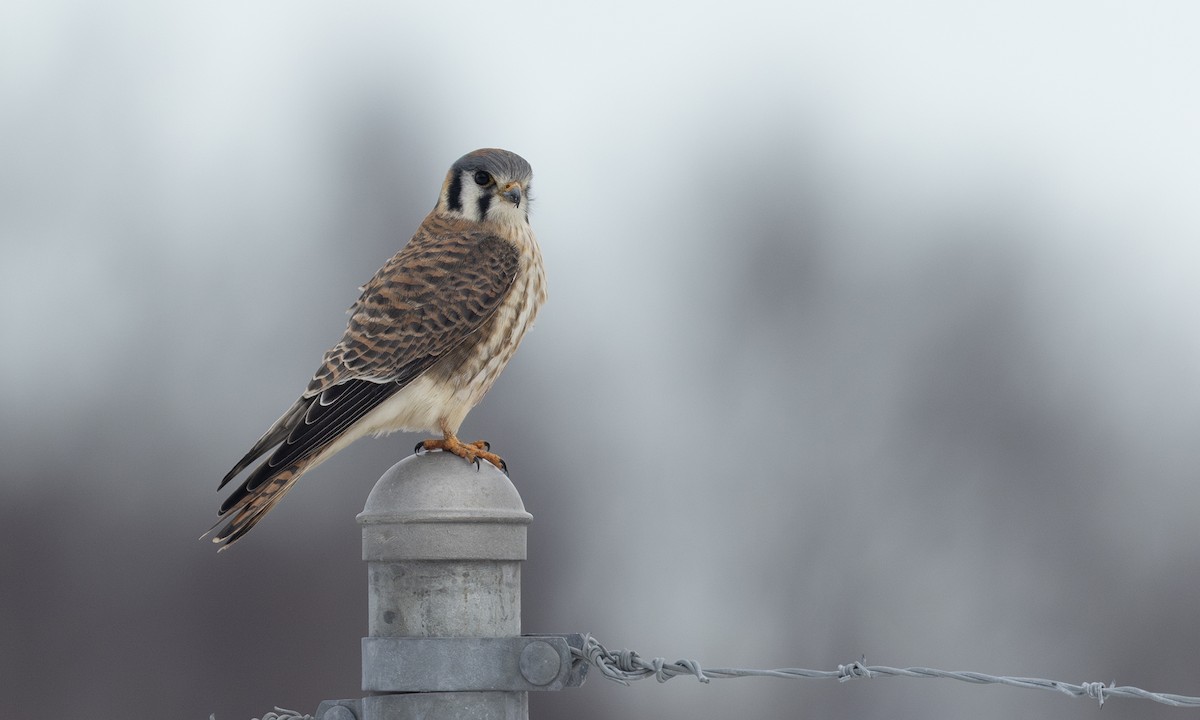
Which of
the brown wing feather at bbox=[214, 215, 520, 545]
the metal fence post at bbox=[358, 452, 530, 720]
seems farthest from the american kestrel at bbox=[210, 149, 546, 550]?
the metal fence post at bbox=[358, 452, 530, 720]

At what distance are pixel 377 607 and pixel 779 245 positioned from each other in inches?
969

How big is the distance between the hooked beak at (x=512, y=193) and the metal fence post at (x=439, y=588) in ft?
5.91

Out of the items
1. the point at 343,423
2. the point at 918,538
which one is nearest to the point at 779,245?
the point at 918,538

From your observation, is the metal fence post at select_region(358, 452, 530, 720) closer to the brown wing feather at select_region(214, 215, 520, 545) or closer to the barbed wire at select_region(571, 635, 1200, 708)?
the barbed wire at select_region(571, 635, 1200, 708)

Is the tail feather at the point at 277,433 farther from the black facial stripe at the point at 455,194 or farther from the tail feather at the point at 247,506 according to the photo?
the black facial stripe at the point at 455,194

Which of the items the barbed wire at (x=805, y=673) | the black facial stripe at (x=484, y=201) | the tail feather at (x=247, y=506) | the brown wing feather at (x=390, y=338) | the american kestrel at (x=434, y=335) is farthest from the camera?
the black facial stripe at (x=484, y=201)

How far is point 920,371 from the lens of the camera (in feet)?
81.1

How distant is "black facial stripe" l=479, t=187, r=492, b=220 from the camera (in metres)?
5.02

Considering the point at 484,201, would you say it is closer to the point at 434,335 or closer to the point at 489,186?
the point at 489,186

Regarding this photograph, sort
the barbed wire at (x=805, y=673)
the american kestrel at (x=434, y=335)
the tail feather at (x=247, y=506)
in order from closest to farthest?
1. the barbed wire at (x=805, y=673)
2. the tail feather at (x=247, y=506)
3. the american kestrel at (x=434, y=335)

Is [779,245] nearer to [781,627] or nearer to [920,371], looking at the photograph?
[920,371]

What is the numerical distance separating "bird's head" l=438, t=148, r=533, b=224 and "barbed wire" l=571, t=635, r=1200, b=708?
6.15 feet

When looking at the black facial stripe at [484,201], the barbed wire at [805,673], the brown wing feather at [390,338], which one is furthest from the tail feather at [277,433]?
the barbed wire at [805,673]

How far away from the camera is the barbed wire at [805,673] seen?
3.21m
